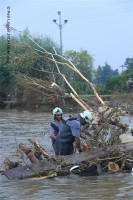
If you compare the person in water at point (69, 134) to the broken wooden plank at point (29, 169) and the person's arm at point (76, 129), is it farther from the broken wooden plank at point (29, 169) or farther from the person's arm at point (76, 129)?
the broken wooden plank at point (29, 169)

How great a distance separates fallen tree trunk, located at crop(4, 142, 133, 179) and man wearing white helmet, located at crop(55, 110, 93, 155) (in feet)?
0.80

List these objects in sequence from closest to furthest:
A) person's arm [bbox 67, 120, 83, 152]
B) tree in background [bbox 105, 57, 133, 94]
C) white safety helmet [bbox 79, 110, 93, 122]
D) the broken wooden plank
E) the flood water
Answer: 1. the flood water
2. person's arm [bbox 67, 120, 83, 152]
3. the broken wooden plank
4. white safety helmet [bbox 79, 110, 93, 122]
5. tree in background [bbox 105, 57, 133, 94]

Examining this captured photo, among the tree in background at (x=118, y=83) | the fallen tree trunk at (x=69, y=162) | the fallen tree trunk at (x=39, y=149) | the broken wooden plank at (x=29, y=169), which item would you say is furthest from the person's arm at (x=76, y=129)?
the tree in background at (x=118, y=83)

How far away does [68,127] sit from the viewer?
8.03 meters

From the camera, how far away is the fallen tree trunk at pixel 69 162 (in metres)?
7.94

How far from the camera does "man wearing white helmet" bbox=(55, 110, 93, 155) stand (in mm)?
7879

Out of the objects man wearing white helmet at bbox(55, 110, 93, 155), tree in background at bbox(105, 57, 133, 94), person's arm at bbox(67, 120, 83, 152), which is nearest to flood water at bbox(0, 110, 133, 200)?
man wearing white helmet at bbox(55, 110, 93, 155)

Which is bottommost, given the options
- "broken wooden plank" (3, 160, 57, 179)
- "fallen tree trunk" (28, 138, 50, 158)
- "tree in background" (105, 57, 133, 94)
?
"broken wooden plank" (3, 160, 57, 179)

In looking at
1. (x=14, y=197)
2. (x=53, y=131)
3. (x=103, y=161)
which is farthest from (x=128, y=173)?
(x=14, y=197)

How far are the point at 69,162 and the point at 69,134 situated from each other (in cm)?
59

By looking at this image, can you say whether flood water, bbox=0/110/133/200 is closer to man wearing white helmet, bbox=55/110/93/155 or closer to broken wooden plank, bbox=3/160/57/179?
broken wooden plank, bbox=3/160/57/179

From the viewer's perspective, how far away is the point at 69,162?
26.4ft

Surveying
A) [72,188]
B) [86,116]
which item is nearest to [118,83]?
[86,116]

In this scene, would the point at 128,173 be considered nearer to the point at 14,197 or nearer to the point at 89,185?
the point at 89,185
